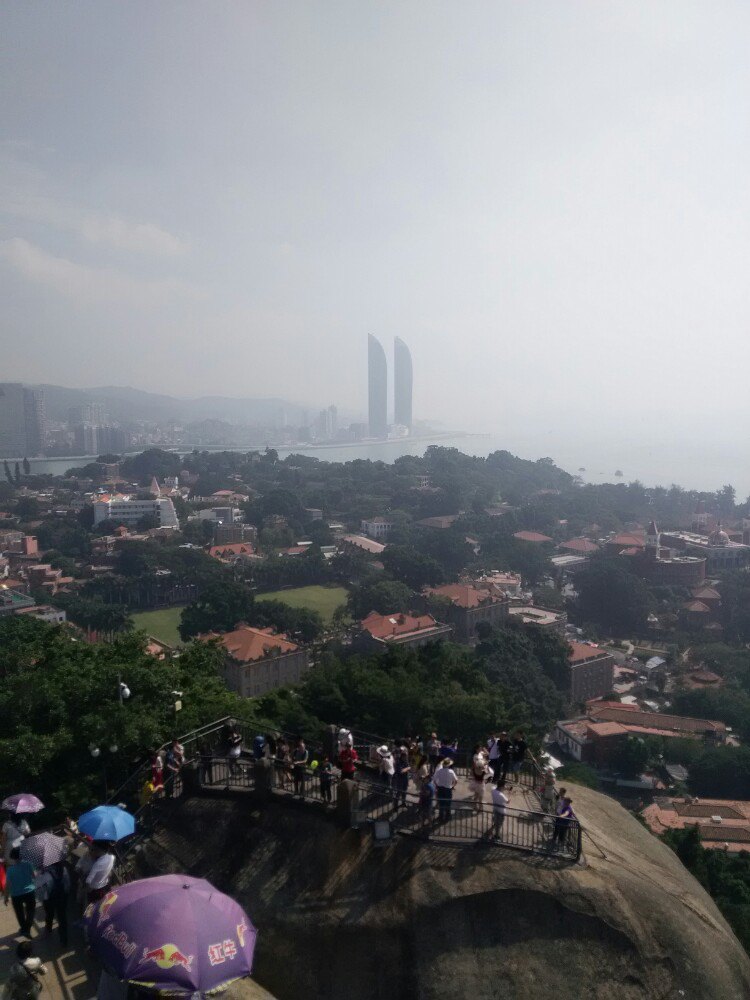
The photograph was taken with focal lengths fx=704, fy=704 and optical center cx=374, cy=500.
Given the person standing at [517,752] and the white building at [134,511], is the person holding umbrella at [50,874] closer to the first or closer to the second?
the person standing at [517,752]

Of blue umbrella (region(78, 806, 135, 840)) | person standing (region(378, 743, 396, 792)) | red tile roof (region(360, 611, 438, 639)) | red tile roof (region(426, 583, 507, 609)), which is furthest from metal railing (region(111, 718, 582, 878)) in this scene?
red tile roof (region(426, 583, 507, 609))

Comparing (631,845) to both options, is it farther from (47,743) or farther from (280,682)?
(280,682)

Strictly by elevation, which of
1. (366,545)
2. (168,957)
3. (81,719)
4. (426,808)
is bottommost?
(366,545)

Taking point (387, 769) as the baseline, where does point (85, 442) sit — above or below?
below

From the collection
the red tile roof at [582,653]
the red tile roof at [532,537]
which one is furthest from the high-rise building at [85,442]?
the red tile roof at [582,653]

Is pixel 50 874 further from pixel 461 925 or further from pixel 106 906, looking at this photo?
pixel 461 925

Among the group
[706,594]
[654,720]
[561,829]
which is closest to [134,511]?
[706,594]
